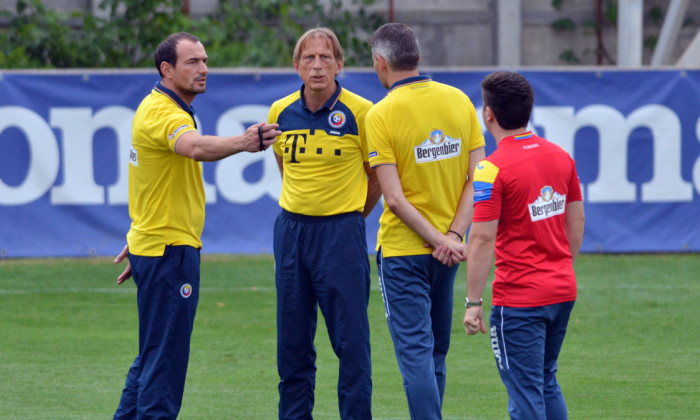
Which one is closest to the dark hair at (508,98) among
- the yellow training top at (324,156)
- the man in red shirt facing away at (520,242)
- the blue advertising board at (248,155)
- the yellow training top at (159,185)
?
the man in red shirt facing away at (520,242)

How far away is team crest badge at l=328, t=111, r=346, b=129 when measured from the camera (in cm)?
516

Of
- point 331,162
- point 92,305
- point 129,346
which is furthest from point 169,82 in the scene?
point 92,305

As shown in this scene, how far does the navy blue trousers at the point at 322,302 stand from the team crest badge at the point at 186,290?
1.60ft

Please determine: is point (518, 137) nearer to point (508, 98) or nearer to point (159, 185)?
point (508, 98)

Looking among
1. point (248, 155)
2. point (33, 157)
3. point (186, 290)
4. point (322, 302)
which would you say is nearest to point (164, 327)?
point (186, 290)

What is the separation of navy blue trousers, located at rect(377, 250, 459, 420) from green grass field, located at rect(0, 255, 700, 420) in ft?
3.42

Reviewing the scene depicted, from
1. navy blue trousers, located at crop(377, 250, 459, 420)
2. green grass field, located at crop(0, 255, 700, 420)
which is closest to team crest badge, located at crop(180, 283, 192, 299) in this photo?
navy blue trousers, located at crop(377, 250, 459, 420)

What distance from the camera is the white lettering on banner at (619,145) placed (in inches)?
462

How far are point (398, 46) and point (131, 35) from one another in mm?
11359

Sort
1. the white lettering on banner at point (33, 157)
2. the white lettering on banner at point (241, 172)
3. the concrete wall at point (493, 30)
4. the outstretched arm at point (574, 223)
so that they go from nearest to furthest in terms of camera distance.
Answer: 1. the outstretched arm at point (574, 223)
2. the white lettering on banner at point (33, 157)
3. the white lettering on banner at point (241, 172)
4. the concrete wall at point (493, 30)

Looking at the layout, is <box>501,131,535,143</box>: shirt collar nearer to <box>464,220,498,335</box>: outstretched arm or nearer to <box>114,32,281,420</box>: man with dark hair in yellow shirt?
A: <box>464,220,498,335</box>: outstretched arm

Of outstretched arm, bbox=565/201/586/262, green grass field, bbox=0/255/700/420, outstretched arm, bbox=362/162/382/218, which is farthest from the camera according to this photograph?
green grass field, bbox=0/255/700/420

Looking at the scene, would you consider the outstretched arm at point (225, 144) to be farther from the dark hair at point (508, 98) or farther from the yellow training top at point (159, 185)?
the dark hair at point (508, 98)

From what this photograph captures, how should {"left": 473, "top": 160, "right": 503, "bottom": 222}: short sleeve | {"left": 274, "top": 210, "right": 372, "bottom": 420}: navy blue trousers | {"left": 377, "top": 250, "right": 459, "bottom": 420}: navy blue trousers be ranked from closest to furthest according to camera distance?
{"left": 473, "top": 160, "right": 503, "bottom": 222}: short sleeve → {"left": 377, "top": 250, "right": 459, "bottom": 420}: navy blue trousers → {"left": 274, "top": 210, "right": 372, "bottom": 420}: navy blue trousers
